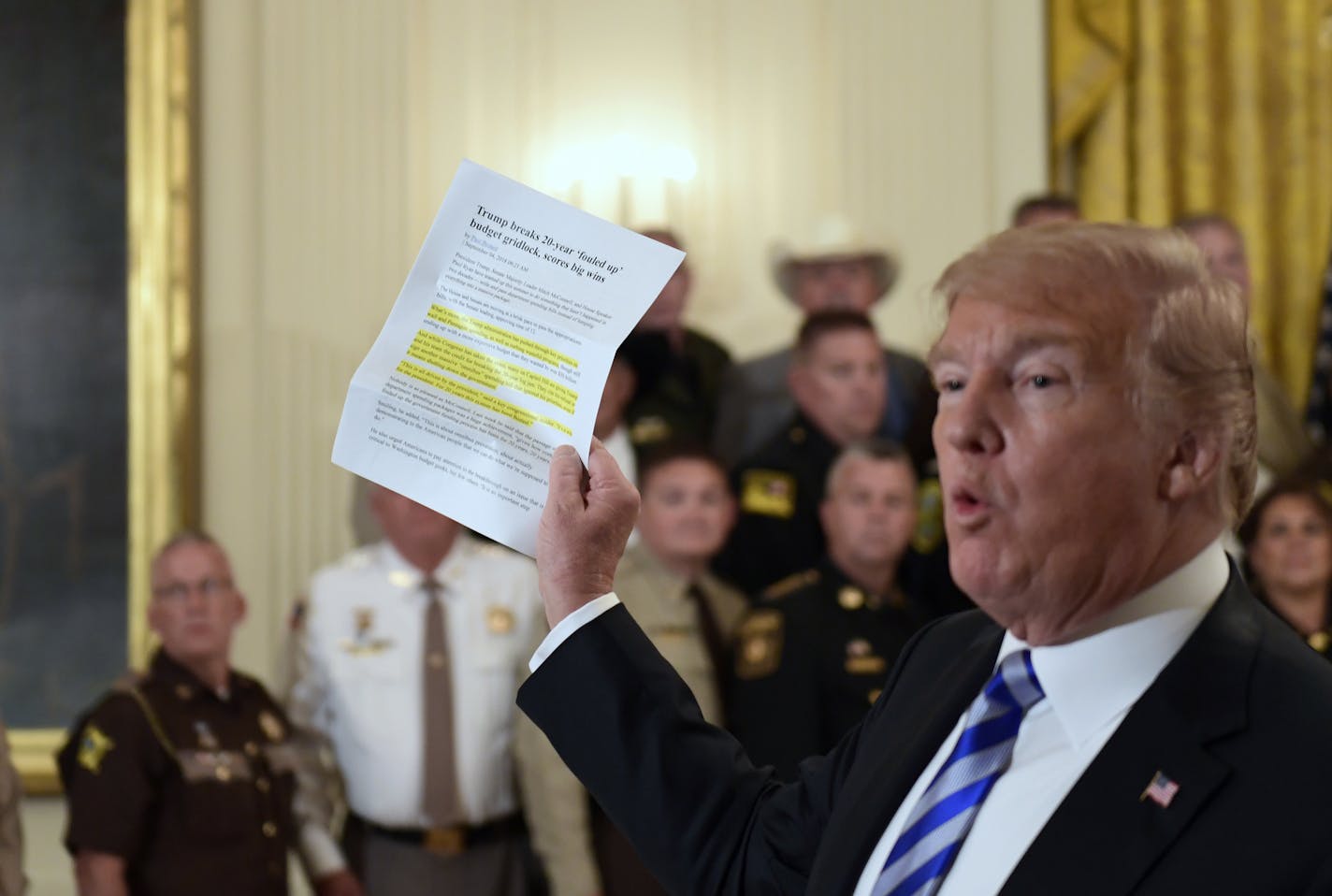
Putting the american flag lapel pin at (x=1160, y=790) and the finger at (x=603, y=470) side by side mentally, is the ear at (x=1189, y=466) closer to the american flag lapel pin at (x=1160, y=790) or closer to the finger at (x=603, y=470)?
the american flag lapel pin at (x=1160, y=790)

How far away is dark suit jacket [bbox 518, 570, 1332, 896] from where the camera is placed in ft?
4.32

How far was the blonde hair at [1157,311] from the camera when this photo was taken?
1457mm

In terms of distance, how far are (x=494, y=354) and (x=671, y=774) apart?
0.48 meters

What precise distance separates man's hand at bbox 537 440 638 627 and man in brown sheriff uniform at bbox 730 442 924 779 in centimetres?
239

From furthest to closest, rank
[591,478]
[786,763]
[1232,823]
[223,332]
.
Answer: [223,332], [786,763], [591,478], [1232,823]

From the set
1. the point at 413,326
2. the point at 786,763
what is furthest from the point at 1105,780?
the point at 786,763

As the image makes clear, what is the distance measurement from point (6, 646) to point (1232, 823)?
531 cm

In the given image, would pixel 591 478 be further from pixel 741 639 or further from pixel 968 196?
pixel 968 196

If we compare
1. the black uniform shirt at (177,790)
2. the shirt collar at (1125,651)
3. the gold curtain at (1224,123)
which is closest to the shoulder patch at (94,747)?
the black uniform shirt at (177,790)

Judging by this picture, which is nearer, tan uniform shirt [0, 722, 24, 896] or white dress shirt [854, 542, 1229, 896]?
white dress shirt [854, 542, 1229, 896]

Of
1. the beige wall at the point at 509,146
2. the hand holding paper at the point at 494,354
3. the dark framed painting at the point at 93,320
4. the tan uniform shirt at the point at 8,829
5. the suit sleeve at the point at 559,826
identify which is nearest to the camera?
the hand holding paper at the point at 494,354

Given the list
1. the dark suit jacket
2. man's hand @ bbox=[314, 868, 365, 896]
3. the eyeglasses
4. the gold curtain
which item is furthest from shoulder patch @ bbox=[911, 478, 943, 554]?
the dark suit jacket

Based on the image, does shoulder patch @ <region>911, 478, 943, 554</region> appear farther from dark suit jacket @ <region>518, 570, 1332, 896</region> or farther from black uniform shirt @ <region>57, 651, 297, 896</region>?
dark suit jacket @ <region>518, 570, 1332, 896</region>

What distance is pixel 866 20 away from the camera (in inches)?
246
